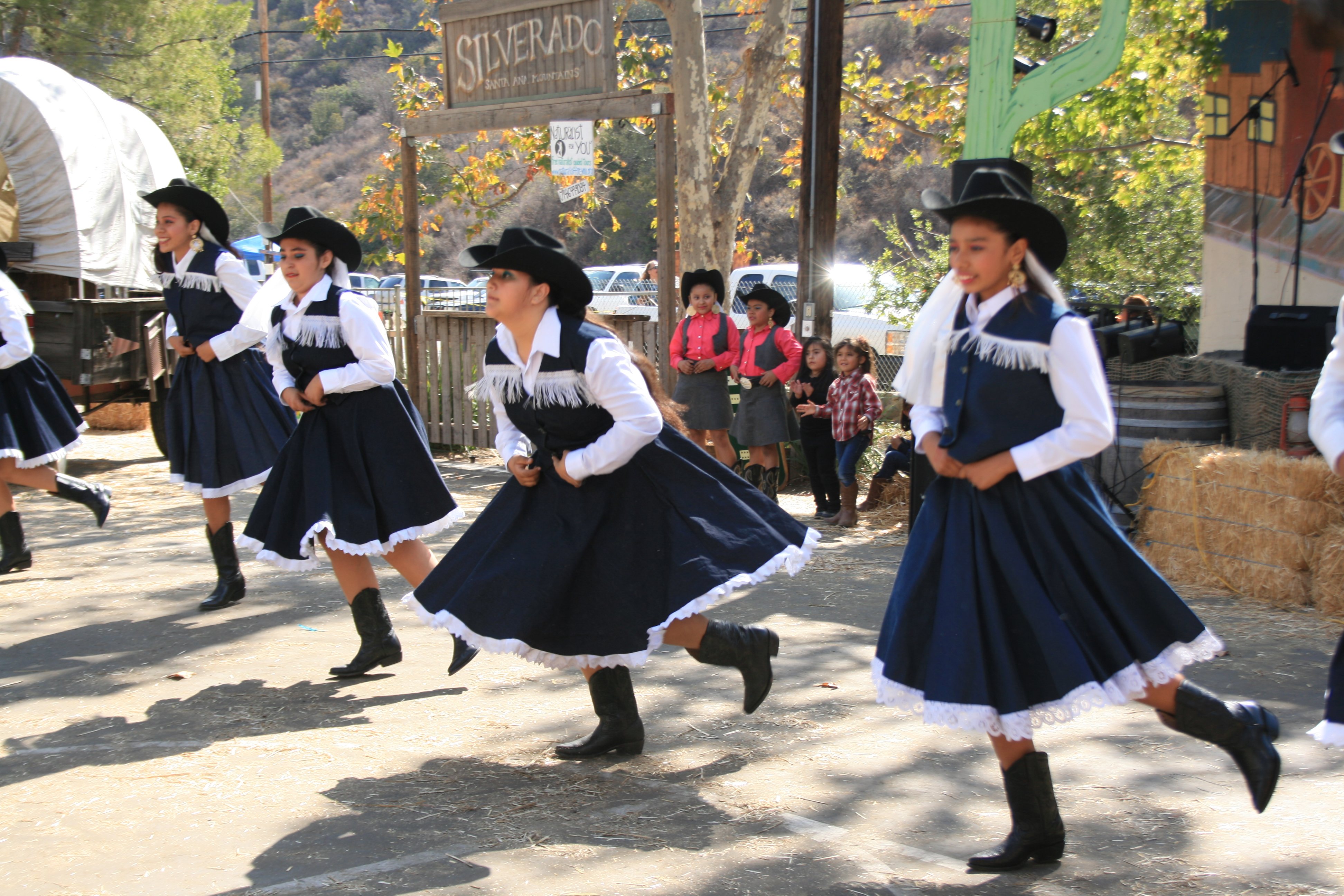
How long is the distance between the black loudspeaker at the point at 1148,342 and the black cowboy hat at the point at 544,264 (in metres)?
5.49

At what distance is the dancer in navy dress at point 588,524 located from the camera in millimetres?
3623

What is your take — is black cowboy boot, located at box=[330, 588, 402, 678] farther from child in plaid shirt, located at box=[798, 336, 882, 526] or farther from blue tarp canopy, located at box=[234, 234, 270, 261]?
blue tarp canopy, located at box=[234, 234, 270, 261]

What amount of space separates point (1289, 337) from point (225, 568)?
678 cm

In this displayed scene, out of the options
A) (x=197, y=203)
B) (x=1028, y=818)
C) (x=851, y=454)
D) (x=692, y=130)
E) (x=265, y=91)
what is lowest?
(x=1028, y=818)

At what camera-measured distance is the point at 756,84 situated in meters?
11.9

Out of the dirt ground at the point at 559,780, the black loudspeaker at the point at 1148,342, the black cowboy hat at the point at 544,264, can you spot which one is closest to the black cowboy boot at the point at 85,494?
the dirt ground at the point at 559,780

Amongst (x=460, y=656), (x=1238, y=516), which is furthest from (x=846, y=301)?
(x=460, y=656)

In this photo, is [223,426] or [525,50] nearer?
[223,426]

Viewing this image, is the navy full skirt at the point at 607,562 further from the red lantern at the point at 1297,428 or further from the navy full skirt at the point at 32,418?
the red lantern at the point at 1297,428

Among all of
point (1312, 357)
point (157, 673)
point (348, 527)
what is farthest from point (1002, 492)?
point (1312, 357)

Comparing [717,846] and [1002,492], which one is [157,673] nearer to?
[717,846]

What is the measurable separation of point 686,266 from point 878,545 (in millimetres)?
4620

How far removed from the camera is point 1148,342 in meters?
8.27

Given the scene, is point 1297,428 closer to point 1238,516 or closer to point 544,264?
point 1238,516
